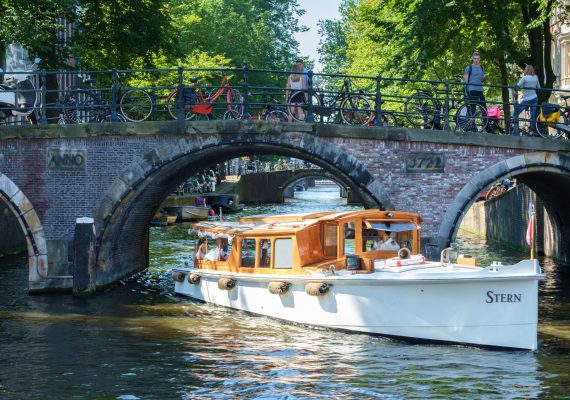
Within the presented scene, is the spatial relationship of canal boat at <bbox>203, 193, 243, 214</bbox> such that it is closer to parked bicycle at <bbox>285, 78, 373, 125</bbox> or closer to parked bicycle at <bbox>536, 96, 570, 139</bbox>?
parked bicycle at <bbox>285, 78, 373, 125</bbox>

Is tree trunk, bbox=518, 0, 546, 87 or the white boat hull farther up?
tree trunk, bbox=518, 0, 546, 87

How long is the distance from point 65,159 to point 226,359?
774 centimetres

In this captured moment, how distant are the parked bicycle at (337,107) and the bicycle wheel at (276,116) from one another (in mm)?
168

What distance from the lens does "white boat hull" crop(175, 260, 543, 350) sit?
16.2 m

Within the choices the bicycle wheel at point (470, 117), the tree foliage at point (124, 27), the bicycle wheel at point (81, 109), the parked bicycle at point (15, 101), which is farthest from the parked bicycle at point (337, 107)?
the tree foliage at point (124, 27)

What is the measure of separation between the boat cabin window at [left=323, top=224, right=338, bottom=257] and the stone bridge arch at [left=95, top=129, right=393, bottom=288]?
8.63 ft

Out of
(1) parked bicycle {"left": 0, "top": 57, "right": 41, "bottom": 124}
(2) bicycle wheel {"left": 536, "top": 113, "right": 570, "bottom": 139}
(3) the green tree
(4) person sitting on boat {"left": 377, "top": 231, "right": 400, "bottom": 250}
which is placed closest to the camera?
(4) person sitting on boat {"left": 377, "top": 231, "right": 400, "bottom": 250}

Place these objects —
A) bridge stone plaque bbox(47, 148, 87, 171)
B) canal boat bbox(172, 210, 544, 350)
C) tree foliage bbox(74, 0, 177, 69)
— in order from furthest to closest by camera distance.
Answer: tree foliage bbox(74, 0, 177, 69) < bridge stone plaque bbox(47, 148, 87, 171) < canal boat bbox(172, 210, 544, 350)

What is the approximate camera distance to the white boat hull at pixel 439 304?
16.2 metres

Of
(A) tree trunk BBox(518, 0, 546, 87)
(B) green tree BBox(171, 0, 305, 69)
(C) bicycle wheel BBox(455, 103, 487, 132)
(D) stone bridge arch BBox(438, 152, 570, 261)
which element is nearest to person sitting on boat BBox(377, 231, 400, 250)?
(D) stone bridge arch BBox(438, 152, 570, 261)

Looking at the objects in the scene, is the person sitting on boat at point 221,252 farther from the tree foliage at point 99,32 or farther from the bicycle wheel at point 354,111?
the tree foliage at point 99,32

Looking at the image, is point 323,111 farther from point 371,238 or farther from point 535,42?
point 535,42

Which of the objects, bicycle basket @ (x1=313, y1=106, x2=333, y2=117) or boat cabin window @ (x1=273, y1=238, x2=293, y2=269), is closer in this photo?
boat cabin window @ (x1=273, y1=238, x2=293, y2=269)

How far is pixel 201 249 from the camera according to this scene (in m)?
22.9
